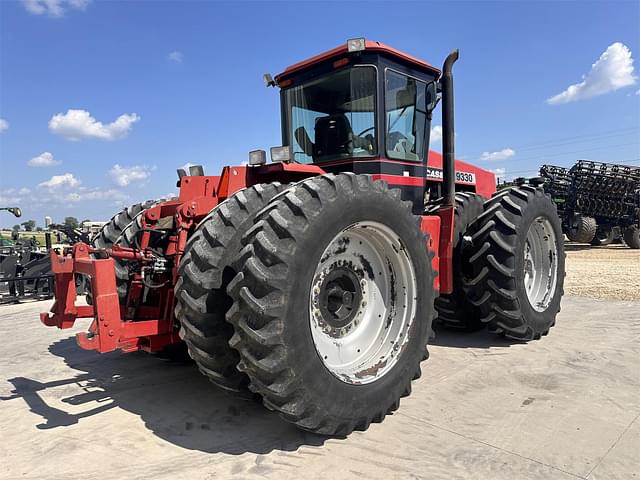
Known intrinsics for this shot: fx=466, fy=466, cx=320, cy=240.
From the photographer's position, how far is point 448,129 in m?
4.84

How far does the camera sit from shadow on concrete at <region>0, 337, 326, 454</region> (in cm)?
299

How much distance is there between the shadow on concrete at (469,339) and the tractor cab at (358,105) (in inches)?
80.8

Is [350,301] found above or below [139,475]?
above

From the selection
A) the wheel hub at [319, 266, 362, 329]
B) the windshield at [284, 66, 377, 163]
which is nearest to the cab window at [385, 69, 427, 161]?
the windshield at [284, 66, 377, 163]

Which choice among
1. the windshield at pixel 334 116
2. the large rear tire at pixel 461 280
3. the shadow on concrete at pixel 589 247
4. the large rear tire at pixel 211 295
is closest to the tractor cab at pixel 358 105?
the windshield at pixel 334 116

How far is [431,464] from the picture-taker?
2650 millimetres

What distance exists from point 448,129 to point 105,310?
144 inches

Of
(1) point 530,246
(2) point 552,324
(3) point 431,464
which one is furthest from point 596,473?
(1) point 530,246

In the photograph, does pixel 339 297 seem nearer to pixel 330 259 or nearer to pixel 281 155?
pixel 330 259

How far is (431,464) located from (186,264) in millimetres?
1883

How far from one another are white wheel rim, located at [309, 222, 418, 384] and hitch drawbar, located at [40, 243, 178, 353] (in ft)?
3.69

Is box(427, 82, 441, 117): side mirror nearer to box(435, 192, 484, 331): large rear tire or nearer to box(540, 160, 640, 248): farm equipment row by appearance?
box(435, 192, 484, 331): large rear tire

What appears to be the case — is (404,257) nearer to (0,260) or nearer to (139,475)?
(139,475)

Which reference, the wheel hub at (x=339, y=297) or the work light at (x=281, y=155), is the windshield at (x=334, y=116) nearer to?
the work light at (x=281, y=155)
